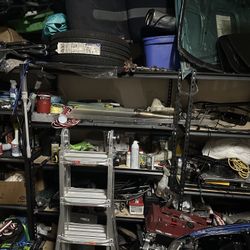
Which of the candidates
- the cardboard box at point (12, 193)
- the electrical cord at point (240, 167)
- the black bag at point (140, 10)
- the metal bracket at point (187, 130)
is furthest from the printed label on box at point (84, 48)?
the electrical cord at point (240, 167)

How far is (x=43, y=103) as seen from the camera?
5.71 ft

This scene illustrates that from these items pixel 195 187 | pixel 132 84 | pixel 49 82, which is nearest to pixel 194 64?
pixel 132 84

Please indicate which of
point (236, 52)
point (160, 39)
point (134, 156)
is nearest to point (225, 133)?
point (236, 52)

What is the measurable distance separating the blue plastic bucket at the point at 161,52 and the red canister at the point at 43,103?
0.69 metres

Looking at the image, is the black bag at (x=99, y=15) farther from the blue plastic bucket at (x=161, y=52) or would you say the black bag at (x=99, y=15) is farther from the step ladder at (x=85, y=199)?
the step ladder at (x=85, y=199)

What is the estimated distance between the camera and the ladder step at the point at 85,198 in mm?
1580

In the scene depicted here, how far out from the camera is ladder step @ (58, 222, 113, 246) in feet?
5.26

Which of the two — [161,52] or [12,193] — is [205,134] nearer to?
[161,52]

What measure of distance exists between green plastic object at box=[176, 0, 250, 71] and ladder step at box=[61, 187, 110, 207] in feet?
3.23

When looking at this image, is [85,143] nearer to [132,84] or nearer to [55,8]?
[132,84]

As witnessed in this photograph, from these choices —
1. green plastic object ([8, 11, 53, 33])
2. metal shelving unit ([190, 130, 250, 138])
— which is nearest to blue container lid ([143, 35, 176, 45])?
metal shelving unit ([190, 130, 250, 138])

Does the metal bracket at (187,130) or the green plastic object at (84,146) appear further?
the green plastic object at (84,146)

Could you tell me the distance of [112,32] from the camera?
1.73 metres

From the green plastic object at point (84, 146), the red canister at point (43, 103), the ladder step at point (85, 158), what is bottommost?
the green plastic object at point (84, 146)
